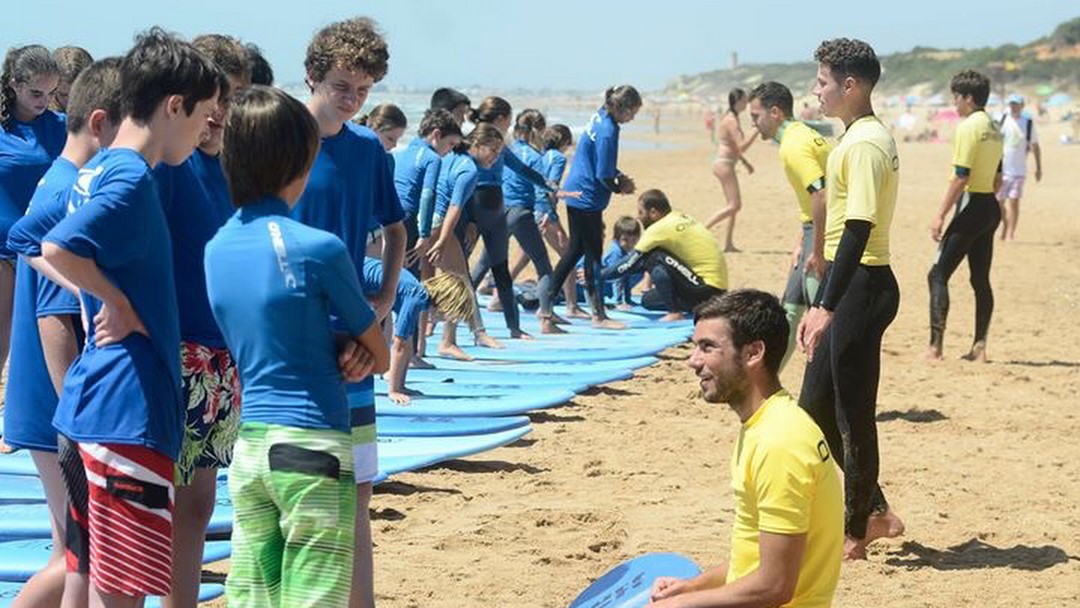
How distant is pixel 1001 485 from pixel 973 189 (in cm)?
362

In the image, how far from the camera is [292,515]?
3.88m

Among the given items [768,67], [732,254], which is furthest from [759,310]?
[768,67]

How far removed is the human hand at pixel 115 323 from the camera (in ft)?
13.3

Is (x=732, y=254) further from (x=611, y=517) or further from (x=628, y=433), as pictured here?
(x=611, y=517)

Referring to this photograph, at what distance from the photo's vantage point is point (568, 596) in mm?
5961

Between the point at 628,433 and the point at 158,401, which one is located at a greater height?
the point at 158,401

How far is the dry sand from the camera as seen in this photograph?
6.21 m

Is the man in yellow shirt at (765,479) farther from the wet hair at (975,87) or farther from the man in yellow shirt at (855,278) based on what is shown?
the wet hair at (975,87)

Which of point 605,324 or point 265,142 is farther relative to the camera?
point 605,324

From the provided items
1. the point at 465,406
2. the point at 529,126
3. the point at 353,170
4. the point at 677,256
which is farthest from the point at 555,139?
the point at 353,170

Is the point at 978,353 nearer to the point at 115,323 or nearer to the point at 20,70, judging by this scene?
the point at 20,70

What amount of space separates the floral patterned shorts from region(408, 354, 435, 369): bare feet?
19.0ft

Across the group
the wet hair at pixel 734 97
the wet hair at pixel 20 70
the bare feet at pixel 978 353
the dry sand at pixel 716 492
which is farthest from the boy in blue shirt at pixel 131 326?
the wet hair at pixel 734 97

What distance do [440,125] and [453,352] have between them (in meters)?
1.53
